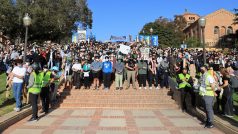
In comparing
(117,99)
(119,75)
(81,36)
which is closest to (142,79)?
(119,75)

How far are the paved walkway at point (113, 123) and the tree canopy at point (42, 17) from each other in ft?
96.3

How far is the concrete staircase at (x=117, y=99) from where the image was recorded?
54.9 feet

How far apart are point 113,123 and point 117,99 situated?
4.62m

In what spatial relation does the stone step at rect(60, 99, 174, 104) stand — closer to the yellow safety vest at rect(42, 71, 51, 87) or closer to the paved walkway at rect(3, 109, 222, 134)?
the paved walkway at rect(3, 109, 222, 134)

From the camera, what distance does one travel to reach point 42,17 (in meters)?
44.4

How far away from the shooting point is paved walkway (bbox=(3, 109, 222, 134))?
11.6 meters

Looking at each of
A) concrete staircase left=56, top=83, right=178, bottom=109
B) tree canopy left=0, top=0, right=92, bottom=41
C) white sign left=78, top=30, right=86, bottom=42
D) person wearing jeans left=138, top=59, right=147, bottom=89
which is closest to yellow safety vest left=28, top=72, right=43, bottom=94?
concrete staircase left=56, top=83, right=178, bottom=109

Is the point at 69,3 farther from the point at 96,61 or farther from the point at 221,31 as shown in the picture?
the point at 221,31

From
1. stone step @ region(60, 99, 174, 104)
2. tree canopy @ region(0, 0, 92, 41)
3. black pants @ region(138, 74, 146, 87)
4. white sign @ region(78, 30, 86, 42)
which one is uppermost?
tree canopy @ region(0, 0, 92, 41)

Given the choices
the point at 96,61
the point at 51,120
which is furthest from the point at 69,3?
the point at 51,120

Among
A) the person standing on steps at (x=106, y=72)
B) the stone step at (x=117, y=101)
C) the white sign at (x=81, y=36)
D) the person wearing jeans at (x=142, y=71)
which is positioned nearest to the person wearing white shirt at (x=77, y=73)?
the person standing on steps at (x=106, y=72)

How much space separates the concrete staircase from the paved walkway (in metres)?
1.00

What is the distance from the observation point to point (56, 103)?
55.3 ft

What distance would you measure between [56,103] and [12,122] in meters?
4.42
